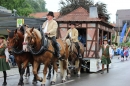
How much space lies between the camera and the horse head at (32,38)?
9867 mm

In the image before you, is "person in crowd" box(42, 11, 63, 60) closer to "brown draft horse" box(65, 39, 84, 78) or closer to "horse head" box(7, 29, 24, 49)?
"horse head" box(7, 29, 24, 49)

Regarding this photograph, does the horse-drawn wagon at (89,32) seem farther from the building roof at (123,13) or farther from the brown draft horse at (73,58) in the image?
the building roof at (123,13)

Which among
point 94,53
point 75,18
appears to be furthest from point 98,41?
point 75,18

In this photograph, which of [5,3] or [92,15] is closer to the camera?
[92,15]

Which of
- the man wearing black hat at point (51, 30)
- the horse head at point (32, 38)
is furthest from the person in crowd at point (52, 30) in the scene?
the horse head at point (32, 38)

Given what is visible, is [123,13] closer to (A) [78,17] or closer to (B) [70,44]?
(A) [78,17]

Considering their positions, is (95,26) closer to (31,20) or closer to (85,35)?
(85,35)

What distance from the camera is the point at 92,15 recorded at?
17.3 metres

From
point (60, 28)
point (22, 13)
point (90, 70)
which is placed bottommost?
point (90, 70)

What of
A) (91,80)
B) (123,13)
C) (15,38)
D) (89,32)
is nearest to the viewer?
(15,38)

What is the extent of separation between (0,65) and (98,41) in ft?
25.4

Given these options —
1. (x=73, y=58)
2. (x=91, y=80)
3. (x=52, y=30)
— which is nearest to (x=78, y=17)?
(x=73, y=58)

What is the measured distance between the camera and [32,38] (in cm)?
1016

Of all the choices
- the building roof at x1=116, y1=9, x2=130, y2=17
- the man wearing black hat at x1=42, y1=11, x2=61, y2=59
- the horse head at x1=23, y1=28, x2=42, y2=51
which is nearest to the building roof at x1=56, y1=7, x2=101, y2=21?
the man wearing black hat at x1=42, y1=11, x2=61, y2=59
